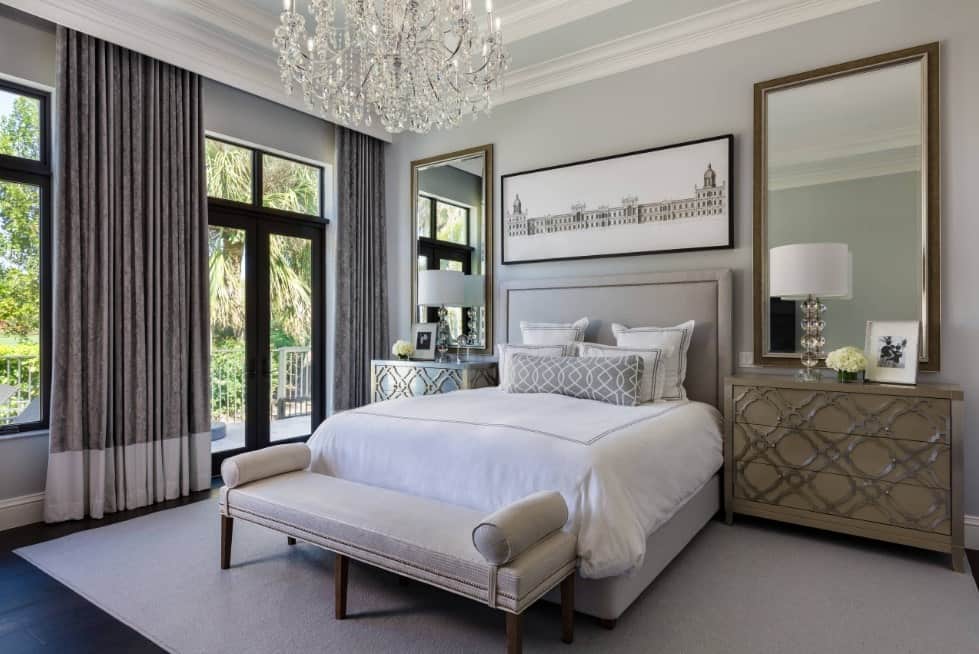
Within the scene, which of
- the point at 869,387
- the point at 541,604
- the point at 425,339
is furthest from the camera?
the point at 425,339

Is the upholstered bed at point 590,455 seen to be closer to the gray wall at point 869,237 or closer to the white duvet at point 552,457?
the white duvet at point 552,457

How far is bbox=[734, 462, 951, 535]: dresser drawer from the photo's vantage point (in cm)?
279

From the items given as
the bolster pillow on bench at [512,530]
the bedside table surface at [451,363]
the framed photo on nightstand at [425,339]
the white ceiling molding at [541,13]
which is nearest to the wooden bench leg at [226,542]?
the bolster pillow on bench at [512,530]

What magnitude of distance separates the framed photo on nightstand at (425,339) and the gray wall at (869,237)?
2.93 meters

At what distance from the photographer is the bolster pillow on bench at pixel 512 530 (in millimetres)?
1790

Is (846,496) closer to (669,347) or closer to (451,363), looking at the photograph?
(669,347)

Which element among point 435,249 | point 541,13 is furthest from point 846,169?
point 435,249

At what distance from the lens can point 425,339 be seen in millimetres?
5211

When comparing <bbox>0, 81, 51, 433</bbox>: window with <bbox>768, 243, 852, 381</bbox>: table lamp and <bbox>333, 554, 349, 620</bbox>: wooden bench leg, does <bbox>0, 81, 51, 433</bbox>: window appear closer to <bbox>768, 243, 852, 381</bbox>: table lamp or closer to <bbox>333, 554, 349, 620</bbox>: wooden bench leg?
<bbox>333, 554, 349, 620</bbox>: wooden bench leg

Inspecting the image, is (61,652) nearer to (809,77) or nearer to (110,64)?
(110,64)

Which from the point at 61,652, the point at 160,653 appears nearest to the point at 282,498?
the point at 160,653

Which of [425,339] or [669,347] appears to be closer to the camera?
[669,347]

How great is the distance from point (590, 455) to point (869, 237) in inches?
94.5

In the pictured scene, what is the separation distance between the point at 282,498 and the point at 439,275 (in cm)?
264
